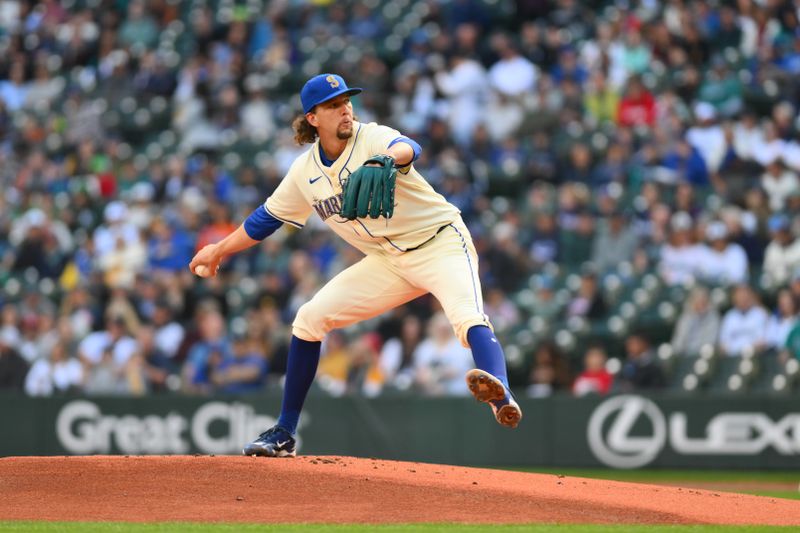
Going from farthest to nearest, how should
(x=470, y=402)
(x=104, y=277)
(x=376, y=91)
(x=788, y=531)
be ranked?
(x=376, y=91)
(x=104, y=277)
(x=470, y=402)
(x=788, y=531)

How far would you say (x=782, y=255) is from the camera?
1252 centimetres

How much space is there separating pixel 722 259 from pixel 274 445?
6933mm

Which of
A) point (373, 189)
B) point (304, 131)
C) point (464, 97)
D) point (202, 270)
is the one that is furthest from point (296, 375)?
point (464, 97)

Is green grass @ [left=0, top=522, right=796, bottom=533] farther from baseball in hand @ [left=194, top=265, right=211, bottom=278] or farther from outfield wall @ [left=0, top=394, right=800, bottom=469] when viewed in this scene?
outfield wall @ [left=0, top=394, right=800, bottom=469]

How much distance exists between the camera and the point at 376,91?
1603 cm

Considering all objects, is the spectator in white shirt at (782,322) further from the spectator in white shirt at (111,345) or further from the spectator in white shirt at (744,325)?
the spectator in white shirt at (111,345)

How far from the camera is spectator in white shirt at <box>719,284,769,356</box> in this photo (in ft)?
39.3

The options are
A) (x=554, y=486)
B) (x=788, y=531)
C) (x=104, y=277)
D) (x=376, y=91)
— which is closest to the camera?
(x=788, y=531)

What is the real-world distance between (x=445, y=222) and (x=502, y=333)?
6109 mm

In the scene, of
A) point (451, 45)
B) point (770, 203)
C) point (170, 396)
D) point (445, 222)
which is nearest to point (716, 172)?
point (770, 203)

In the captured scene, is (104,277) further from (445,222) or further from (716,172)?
(445,222)

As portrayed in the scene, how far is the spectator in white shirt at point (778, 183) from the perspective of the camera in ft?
43.3

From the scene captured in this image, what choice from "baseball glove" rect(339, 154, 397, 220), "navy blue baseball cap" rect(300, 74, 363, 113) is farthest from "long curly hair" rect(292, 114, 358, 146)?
"baseball glove" rect(339, 154, 397, 220)

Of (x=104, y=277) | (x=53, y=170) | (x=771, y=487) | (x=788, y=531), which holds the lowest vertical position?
(x=771, y=487)
